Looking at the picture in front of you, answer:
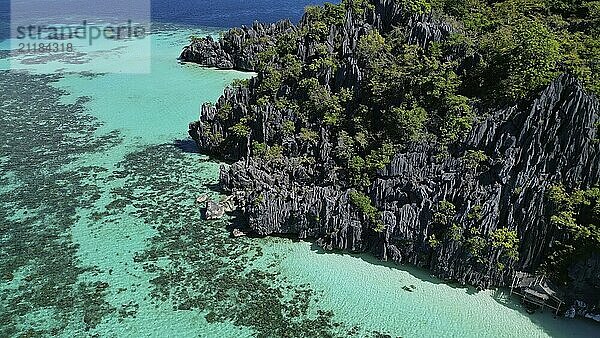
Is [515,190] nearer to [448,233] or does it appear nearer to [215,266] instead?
[448,233]

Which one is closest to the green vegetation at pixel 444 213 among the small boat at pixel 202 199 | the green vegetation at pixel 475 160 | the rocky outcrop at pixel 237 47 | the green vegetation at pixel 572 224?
the green vegetation at pixel 475 160

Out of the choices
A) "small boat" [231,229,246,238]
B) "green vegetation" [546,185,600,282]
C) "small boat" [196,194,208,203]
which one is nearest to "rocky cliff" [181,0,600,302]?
"green vegetation" [546,185,600,282]

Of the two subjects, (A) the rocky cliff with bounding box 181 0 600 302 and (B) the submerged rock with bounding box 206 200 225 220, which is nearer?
(A) the rocky cliff with bounding box 181 0 600 302

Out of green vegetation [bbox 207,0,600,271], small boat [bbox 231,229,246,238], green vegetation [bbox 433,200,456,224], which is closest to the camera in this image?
green vegetation [bbox 207,0,600,271]

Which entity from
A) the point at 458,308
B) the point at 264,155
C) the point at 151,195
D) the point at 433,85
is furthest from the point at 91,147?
the point at 458,308

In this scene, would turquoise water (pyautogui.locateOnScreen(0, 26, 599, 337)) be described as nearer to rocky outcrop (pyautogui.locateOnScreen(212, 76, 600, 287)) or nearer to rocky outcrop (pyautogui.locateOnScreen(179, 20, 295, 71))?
rocky outcrop (pyautogui.locateOnScreen(212, 76, 600, 287))

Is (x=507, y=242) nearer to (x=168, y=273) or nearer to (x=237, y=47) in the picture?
(x=168, y=273)

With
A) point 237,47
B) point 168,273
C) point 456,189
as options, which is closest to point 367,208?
point 456,189
